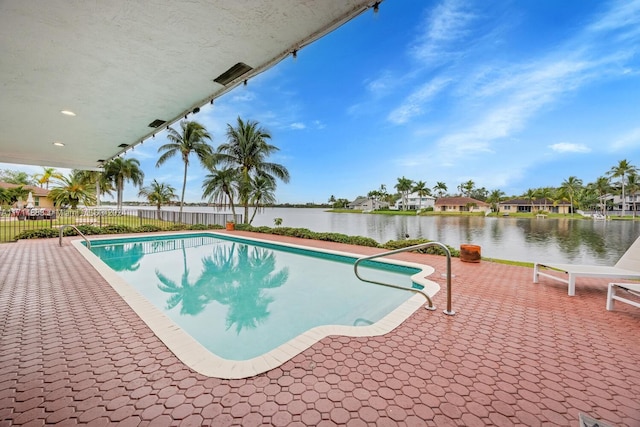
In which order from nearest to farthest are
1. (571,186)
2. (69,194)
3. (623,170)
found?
1. (69,194)
2. (623,170)
3. (571,186)

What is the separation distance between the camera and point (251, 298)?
550 centimetres

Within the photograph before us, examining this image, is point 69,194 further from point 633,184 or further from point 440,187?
point 633,184

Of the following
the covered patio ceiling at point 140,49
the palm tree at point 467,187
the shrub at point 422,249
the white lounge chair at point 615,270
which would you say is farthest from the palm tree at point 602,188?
the covered patio ceiling at point 140,49

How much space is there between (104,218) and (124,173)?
17.2 metres

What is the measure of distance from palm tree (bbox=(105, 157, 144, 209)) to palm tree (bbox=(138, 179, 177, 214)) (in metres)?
5.85

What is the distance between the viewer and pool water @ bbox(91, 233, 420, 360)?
13.6ft

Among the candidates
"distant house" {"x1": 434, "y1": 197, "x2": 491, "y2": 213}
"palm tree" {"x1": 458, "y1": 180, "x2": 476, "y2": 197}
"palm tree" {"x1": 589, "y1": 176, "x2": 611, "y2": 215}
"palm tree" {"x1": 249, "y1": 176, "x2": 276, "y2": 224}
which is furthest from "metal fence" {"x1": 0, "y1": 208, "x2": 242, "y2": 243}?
"palm tree" {"x1": 458, "y1": 180, "x2": 476, "y2": 197}

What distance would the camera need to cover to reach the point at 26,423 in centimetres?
171

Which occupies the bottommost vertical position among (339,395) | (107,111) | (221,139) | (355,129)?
(339,395)

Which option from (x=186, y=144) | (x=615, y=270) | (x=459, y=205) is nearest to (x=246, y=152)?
(x=186, y=144)

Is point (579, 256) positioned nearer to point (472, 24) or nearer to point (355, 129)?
point (472, 24)

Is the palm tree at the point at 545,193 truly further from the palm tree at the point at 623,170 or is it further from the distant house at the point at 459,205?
the palm tree at the point at 623,170

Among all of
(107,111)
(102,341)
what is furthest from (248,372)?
(107,111)

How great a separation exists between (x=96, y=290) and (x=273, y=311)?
10.7 feet
